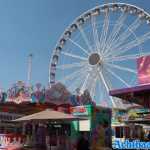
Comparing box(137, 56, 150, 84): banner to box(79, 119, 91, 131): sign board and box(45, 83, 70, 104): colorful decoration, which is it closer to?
box(79, 119, 91, 131): sign board

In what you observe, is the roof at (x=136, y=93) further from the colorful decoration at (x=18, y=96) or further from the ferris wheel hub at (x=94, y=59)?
the ferris wheel hub at (x=94, y=59)

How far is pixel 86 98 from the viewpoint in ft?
98.4

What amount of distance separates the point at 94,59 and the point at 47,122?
55.0 ft

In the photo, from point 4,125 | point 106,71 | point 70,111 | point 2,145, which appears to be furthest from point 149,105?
point 106,71

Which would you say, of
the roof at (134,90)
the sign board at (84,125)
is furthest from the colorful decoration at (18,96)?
the roof at (134,90)

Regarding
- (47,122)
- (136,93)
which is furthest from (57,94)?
(136,93)

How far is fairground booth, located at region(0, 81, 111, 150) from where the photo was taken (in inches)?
813

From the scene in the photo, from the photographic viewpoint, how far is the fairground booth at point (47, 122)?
67.7 feet

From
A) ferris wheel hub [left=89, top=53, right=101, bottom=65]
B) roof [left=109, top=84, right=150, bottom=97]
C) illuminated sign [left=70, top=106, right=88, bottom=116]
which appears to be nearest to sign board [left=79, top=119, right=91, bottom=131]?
illuminated sign [left=70, top=106, right=88, bottom=116]

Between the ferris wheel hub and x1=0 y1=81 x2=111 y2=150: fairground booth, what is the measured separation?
8078 mm

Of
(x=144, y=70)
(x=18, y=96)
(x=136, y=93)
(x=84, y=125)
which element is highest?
(x=144, y=70)

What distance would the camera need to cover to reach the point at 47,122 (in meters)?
20.4

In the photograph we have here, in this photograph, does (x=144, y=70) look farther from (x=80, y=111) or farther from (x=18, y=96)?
(x=18, y=96)

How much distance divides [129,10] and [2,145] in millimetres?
20463
